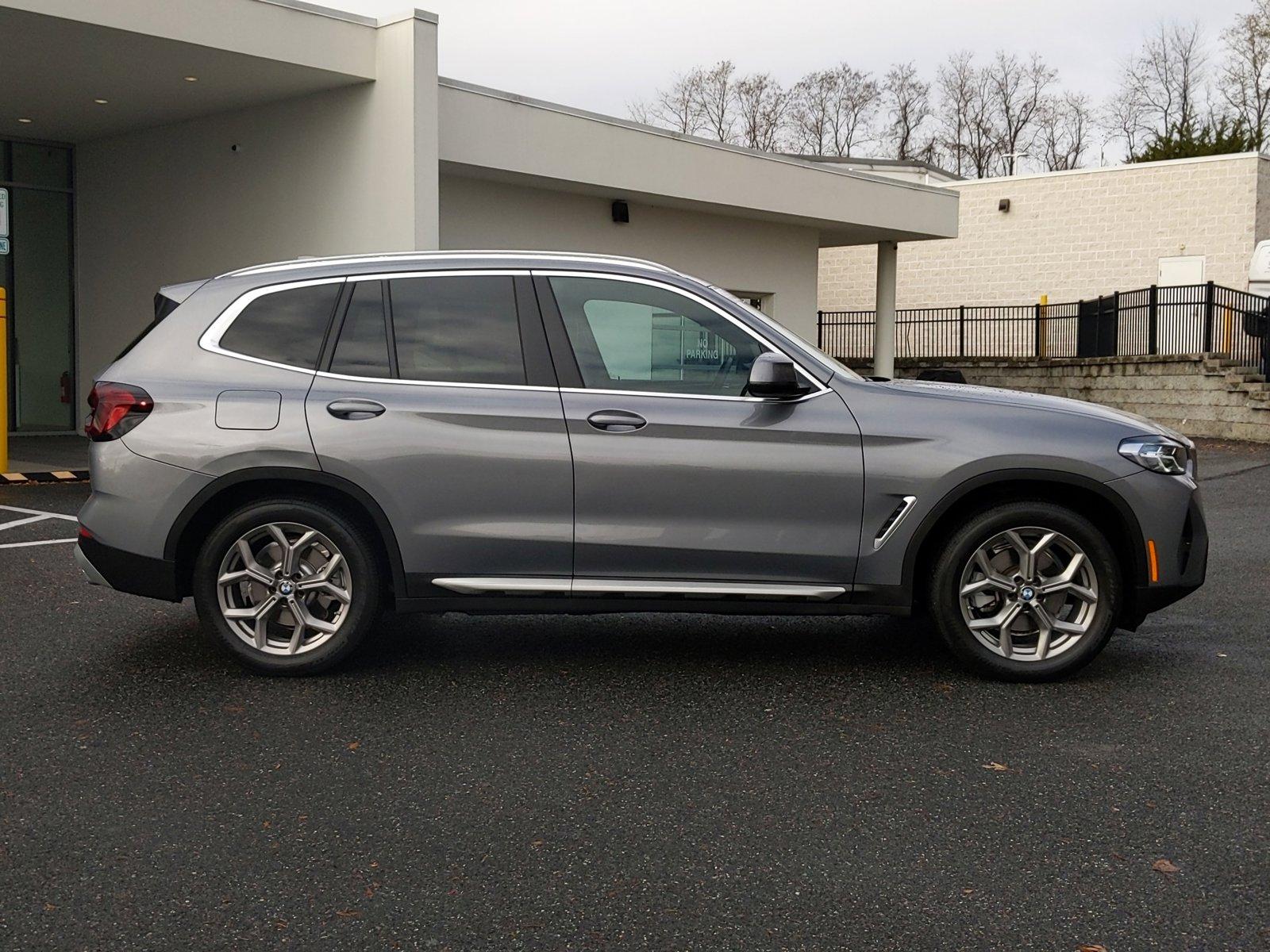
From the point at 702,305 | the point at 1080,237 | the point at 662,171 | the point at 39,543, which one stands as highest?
the point at 1080,237

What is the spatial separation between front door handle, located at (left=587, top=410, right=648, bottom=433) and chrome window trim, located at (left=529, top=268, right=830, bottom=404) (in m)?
0.11

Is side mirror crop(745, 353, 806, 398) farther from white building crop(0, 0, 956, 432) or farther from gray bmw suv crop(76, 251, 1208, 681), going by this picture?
white building crop(0, 0, 956, 432)

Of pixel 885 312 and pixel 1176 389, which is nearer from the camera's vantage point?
pixel 1176 389

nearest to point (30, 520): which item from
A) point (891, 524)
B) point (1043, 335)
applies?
point (891, 524)

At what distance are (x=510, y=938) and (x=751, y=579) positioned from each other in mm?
2597

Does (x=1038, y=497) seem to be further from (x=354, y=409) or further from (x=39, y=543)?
(x=39, y=543)

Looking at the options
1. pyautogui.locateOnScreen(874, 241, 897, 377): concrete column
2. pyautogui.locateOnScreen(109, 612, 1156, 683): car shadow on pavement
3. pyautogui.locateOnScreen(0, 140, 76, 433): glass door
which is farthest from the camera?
pyautogui.locateOnScreen(874, 241, 897, 377): concrete column

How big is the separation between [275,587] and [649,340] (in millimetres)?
1967

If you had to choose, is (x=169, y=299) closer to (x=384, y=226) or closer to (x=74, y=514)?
(x=74, y=514)

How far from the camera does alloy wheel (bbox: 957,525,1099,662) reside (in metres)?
5.71

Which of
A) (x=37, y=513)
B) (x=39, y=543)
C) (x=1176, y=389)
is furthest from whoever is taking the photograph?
(x=1176, y=389)

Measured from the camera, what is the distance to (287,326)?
232 inches

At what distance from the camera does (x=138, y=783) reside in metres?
4.43

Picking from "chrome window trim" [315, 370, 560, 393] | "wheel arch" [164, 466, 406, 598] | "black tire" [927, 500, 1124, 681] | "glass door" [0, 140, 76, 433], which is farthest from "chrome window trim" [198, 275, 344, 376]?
"glass door" [0, 140, 76, 433]
